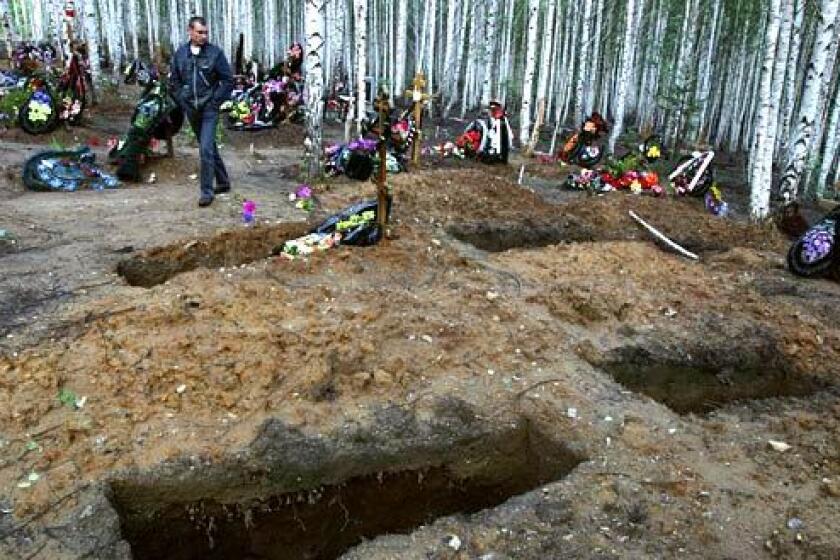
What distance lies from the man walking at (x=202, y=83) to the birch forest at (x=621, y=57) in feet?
19.5

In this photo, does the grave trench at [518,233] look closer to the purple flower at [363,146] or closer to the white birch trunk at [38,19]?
the purple flower at [363,146]

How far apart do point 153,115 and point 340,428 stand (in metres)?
6.05

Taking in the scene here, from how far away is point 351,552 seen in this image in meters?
2.96

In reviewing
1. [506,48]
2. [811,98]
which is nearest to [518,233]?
[811,98]

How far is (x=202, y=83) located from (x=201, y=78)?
0.17ft

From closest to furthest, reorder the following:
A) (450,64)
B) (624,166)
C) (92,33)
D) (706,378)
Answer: (706,378)
(624,166)
(92,33)
(450,64)

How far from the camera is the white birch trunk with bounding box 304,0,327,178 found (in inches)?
316

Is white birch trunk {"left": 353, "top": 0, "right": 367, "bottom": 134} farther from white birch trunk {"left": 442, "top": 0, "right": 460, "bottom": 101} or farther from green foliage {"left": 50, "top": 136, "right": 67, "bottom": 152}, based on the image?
white birch trunk {"left": 442, "top": 0, "right": 460, "bottom": 101}

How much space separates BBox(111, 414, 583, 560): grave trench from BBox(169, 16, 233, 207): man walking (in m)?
4.57

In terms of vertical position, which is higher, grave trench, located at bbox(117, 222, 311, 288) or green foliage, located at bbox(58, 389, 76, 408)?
grave trench, located at bbox(117, 222, 311, 288)

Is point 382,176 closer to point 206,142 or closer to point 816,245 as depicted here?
point 206,142

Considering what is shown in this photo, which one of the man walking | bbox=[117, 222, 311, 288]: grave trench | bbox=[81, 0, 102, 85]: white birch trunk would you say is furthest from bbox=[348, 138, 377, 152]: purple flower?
bbox=[81, 0, 102, 85]: white birch trunk

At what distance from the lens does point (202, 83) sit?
22.7 feet

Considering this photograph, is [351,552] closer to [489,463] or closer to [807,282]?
[489,463]
